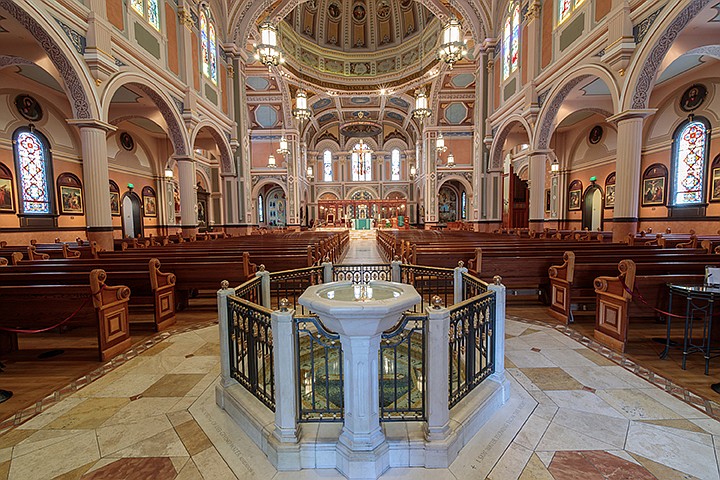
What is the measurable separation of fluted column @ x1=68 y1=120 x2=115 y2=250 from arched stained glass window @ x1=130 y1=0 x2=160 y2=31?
11.7ft

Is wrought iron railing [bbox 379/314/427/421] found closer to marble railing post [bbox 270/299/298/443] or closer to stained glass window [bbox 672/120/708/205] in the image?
marble railing post [bbox 270/299/298/443]

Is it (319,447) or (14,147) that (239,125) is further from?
(319,447)

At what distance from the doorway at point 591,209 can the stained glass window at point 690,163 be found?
4.19 metres

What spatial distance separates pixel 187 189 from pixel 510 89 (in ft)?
39.8

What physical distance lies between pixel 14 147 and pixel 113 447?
42.1 feet

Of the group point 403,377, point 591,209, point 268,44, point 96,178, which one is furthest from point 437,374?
point 591,209

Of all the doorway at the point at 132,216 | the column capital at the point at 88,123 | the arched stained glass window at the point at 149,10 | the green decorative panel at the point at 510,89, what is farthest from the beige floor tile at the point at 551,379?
the doorway at the point at 132,216

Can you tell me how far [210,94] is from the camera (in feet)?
38.0

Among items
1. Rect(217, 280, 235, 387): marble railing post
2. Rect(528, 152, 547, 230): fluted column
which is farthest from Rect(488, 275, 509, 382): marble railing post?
Rect(528, 152, 547, 230): fluted column

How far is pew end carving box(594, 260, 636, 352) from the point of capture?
11.3 feet

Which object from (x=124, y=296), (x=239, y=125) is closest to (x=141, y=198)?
(x=239, y=125)

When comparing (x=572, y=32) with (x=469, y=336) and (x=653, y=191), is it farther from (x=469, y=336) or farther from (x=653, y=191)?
(x=469, y=336)

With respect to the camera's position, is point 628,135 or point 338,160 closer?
point 628,135

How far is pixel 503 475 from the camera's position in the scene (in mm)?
1856
